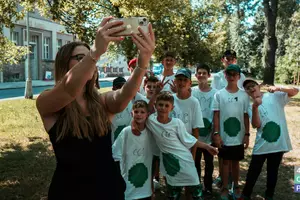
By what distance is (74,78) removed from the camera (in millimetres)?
1431

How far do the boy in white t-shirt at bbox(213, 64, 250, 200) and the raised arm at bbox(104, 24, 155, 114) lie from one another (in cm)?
250

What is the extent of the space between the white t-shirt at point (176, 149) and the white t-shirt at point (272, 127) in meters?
1.06

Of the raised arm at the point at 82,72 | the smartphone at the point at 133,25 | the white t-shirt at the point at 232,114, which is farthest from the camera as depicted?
the white t-shirt at the point at 232,114

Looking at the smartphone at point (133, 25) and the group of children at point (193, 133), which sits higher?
the smartphone at point (133, 25)

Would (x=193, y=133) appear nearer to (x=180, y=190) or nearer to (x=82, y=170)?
(x=180, y=190)

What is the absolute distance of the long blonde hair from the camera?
5.51ft

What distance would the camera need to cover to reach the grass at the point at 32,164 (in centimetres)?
456

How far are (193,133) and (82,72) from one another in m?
2.76

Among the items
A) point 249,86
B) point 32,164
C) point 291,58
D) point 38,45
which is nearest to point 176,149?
point 249,86

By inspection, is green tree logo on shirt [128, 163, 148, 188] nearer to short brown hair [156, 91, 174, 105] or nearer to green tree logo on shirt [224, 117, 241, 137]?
short brown hair [156, 91, 174, 105]

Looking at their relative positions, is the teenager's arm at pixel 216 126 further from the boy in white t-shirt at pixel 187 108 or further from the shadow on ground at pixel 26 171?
the shadow on ground at pixel 26 171

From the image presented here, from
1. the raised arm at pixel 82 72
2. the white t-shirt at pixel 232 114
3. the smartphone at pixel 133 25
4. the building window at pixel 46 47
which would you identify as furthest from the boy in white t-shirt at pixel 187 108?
the building window at pixel 46 47

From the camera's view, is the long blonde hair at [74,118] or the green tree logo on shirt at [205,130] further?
Answer: the green tree logo on shirt at [205,130]

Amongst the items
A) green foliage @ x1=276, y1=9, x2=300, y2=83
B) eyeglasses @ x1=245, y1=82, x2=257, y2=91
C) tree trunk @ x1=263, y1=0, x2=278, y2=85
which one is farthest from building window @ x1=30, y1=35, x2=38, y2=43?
eyeglasses @ x1=245, y1=82, x2=257, y2=91
